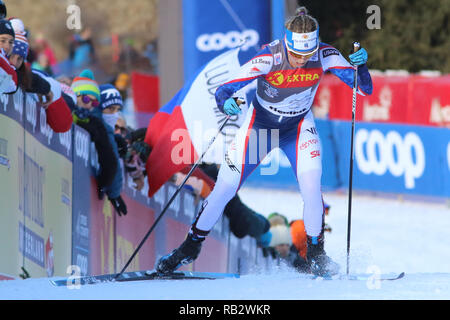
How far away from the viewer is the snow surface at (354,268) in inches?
196

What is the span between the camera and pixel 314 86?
20.5ft

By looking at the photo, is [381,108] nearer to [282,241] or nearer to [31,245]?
[282,241]

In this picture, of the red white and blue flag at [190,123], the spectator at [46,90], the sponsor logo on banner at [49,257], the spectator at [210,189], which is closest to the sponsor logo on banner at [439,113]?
the spectator at [210,189]

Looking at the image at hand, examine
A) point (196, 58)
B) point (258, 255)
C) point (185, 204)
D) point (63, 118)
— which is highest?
point (196, 58)

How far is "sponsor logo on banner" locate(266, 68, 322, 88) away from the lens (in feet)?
20.2

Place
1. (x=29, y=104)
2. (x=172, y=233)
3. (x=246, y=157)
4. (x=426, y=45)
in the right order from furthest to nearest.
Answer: (x=426, y=45) → (x=172, y=233) → (x=246, y=157) → (x=29, y=104)

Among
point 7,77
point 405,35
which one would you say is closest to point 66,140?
point 7,77

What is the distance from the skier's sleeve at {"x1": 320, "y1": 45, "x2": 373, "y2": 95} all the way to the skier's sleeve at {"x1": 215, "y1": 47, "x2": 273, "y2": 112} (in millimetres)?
390

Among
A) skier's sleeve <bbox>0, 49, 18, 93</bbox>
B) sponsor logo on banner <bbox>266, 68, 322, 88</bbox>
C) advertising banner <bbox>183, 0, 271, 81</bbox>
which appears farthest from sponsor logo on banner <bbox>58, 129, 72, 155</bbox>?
advertising banner <bbox>183, 0, 271, 81</bbox>

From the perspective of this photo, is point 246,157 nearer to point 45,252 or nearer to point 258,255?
point 45,252

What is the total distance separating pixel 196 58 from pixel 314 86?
29.1 ft

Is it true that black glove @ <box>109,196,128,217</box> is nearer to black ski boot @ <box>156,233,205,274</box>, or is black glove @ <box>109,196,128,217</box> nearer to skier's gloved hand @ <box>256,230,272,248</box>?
black ski boot @ <box>156,233,205,274</box>

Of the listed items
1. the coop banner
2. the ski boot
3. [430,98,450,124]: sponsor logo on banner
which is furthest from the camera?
[430,98,450,124]: sponsor logo on banner
